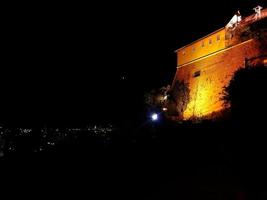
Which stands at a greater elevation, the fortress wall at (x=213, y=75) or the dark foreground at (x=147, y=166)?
the fortress wall at (x=213, y=75)

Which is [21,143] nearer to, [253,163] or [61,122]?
[253,163]

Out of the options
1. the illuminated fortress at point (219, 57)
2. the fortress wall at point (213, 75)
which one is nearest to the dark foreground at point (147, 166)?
the illuminated fortress at point (219, 57)

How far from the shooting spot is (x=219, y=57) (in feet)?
89.4

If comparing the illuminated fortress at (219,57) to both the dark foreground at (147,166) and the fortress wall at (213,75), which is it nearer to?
Result: the fortress wall at (213,75)

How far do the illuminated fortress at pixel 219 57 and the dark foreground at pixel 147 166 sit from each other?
1215cm

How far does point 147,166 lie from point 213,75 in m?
18.5

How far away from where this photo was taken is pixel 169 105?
102 feet

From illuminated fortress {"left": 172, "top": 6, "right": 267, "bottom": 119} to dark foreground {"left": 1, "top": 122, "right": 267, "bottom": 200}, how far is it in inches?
478

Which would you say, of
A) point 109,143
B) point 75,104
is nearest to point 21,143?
point 109,143

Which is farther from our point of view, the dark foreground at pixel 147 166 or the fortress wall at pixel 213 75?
the fortress wall at pixel 213 75

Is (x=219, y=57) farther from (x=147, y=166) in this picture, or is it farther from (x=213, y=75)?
(x=147, y=166)

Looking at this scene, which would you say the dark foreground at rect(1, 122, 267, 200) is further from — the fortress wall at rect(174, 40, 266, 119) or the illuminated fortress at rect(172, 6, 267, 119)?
the fortress wall at rect(174, 40, 266, 119)

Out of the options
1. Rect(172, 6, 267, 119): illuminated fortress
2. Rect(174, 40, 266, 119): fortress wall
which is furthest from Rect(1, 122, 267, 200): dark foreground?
Rect(174, 40, 266, 119): fortress wall

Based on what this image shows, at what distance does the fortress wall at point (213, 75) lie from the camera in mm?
24656
